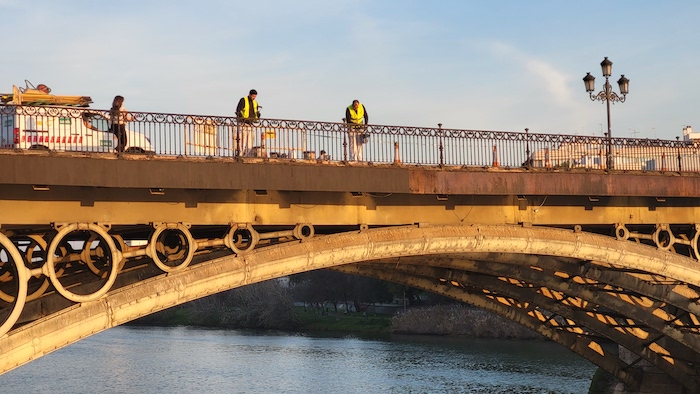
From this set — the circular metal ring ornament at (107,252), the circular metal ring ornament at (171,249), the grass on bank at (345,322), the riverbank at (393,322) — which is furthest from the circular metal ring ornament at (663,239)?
the grass on bank at (345,322)

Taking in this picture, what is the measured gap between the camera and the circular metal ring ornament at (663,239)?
1013 inches

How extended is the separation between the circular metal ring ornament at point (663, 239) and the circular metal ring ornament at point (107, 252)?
48.7 feet

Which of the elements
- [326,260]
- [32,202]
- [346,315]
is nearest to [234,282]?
[326,260]

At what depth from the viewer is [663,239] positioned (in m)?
26.4

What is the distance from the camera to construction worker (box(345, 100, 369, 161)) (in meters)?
20.8

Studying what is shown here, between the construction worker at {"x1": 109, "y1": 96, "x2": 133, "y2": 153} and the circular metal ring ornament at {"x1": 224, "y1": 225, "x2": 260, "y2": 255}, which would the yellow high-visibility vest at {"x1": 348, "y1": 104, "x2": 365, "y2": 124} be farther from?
the construction worker at {"x1": 109, "y1": 96, "x2": 133, "y2": 153}

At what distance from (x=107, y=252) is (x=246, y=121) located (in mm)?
4070

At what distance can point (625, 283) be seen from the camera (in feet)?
89.4

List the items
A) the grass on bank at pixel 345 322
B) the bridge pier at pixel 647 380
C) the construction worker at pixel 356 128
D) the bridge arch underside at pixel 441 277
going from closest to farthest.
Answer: the bridge arch underside at pixel 441 277
the construction worker at pixel 356 128
the bridge pier at pixel 647 380
the grass on bank at pixel 345 322

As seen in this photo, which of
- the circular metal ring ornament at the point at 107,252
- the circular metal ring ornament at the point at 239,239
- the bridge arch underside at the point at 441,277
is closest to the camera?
the circular metal ring ornament at the point at 107,252

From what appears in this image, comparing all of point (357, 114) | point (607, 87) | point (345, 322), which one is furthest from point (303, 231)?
point (345, 322)

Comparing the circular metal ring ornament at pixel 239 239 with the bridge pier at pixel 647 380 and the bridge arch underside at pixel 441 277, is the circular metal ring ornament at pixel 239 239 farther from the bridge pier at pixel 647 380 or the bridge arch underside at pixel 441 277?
the bridge pier at pixel 647 380

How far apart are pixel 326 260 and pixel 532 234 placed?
592 cm

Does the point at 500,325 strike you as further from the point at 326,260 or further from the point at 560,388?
the point at 326,260
